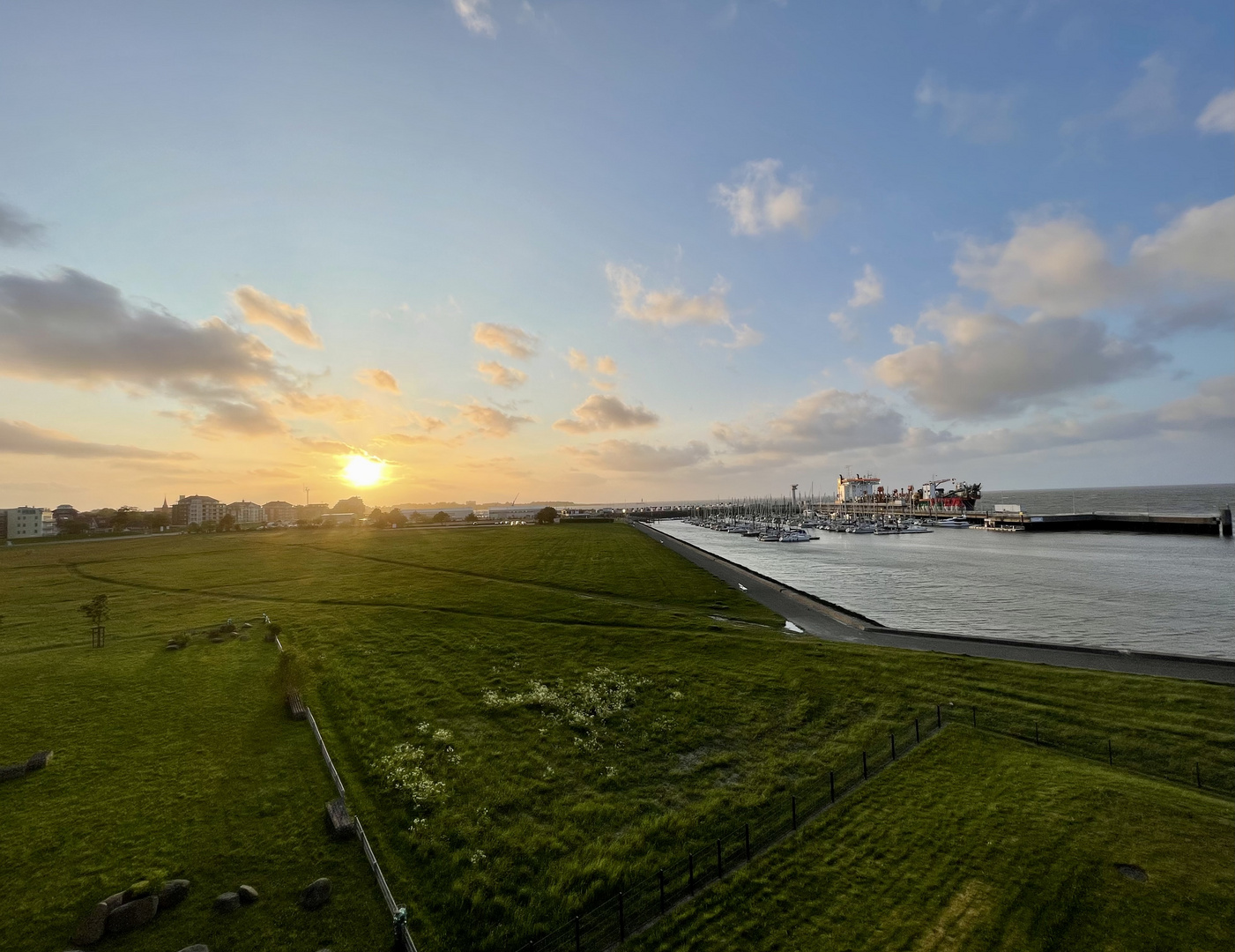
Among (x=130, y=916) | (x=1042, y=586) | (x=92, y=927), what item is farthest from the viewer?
(x=1042, y=586)

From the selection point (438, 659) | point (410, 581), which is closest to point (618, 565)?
point (410, 581)

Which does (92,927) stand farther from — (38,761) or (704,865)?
(704,865)

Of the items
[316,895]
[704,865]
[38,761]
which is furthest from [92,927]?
[704,865]

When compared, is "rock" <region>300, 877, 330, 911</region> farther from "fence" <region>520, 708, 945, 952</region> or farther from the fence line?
"fence" <region>520, 708, 945, 952</region>

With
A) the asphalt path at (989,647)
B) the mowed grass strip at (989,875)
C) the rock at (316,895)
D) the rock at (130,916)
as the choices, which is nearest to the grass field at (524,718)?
the rock at (316,895)

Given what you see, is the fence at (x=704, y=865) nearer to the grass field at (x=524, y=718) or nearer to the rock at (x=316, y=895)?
the grass field at (x=524, y=718)

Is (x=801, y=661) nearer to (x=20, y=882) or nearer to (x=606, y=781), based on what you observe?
(x=606, y=781)
